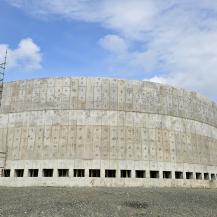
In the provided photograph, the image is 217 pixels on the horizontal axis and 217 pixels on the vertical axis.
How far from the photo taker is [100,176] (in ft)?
114

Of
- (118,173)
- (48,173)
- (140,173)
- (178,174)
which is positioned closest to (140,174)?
(140,173)

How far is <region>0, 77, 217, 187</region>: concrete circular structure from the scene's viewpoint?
35500 millimetres

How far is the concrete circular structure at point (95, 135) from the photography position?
116ft

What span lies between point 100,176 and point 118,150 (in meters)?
3.49

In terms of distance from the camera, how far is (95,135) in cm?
3622

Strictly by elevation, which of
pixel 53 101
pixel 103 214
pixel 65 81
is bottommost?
pixel 103 214

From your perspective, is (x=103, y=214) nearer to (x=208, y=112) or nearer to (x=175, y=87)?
(x=175, y=87)

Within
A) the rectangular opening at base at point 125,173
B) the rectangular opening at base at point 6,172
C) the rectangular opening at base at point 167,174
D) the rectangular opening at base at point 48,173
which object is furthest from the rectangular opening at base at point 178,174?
the rectangular opening at base at point 6,172

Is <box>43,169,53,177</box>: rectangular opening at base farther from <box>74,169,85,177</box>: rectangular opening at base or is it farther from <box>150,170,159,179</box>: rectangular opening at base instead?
<box>150,170,159,179</box>: rectangular opening at base

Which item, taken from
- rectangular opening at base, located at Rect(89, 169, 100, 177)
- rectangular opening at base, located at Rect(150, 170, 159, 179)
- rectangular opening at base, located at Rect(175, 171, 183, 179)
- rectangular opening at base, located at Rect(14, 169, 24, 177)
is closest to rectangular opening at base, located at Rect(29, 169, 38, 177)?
rectangular opening at base, located at Rect(14, 169, 24, 177)

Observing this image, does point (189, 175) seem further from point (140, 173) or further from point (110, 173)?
point (110, 173)

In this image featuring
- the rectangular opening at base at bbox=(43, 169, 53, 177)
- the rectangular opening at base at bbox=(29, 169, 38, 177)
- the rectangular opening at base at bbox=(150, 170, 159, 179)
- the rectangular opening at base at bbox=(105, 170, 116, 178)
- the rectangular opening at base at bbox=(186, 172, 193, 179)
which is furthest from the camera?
the rectangular opening at base at bbox=(186, 172, 193, 179)

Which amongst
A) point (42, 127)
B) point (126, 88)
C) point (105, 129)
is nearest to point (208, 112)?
point (126, 88)

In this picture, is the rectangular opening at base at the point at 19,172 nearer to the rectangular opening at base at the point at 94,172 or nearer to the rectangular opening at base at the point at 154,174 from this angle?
the rectangular opening at base at the point at 94,172
